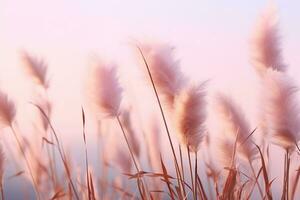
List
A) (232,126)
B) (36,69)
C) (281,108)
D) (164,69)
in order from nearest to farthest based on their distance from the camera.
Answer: (281,108)
(164,69)
(232,126)
(36,69)

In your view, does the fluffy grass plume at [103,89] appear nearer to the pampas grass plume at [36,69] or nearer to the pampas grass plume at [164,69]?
the pampas grass plume at [164,69]

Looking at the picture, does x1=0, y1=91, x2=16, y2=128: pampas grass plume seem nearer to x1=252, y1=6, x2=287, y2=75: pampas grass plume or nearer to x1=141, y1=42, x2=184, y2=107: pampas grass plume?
x1=141, y1=42, x2=184, y2=107: pampas grass plume

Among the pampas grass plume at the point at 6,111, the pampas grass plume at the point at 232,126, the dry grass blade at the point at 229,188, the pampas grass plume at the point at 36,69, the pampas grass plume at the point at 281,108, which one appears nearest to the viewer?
the pampas grass plume at the point at 281,108

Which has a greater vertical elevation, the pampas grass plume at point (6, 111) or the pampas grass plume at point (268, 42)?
the pampas grass plume at point (268, 42)

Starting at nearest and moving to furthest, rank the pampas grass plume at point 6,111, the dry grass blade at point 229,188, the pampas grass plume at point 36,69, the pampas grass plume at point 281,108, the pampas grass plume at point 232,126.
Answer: the pampas grass plume at point 281,108 < the dry grass blade at point 229,188 < the pampas grass plume at point 232,126 < the pampas grass plume at point 6,111 < the pampas grass plume at point 36,69

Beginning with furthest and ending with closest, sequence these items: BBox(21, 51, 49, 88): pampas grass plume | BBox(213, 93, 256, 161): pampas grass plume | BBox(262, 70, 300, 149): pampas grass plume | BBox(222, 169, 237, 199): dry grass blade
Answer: BBox(21, 51, 49, 88): pampas grass plume, BBox(213, 93, 256, 161): pampas grass plume, BBox(222, 169, 237, 199): dry grass blade, BBox(262, 70, 300, 149): pampas grass plume

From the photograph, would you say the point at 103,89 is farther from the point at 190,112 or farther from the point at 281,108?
the point at 281,108

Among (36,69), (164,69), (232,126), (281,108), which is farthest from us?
(36,69)

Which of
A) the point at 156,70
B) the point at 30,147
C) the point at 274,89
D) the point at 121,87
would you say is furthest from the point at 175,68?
the point at 30,147

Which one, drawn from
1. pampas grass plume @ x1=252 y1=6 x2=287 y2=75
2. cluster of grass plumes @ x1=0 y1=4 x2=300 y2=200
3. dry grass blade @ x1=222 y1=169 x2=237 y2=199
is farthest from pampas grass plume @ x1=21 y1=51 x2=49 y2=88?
dry grass blade @ x1=222 y1=169 x2=237 y2=199

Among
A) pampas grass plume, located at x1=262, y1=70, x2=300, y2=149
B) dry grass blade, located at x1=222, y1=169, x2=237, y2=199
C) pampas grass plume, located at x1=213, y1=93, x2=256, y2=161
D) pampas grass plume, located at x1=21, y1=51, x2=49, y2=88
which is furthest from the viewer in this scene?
pampas grass plume, located at x1=21, y1=51, x2=49, y2=88

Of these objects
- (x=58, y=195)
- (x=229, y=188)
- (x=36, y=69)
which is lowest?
(x=58, y=195)

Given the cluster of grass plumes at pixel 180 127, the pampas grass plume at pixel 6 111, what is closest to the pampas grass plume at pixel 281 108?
the cluster of grass plumes at pixel 180 127

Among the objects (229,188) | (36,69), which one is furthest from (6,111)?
(229,188)
